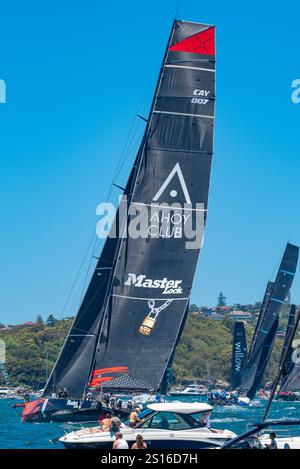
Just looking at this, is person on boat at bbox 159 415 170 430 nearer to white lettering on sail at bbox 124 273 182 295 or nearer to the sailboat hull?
the sailboat hull

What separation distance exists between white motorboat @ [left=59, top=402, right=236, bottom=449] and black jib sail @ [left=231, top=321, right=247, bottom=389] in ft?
A: 200

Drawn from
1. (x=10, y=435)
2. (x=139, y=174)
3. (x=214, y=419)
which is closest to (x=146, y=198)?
(x=139, y=174)

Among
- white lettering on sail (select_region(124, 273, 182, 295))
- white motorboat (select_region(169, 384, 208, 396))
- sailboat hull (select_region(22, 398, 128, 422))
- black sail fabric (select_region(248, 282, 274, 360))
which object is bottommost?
white motorboat (select_region(169, 384, 208, 396))

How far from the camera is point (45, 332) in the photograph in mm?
162250

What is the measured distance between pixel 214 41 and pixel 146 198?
7770 mm

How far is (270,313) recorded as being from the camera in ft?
251

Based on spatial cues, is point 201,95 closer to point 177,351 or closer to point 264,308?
point 264,308

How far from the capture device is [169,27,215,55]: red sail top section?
42125mm

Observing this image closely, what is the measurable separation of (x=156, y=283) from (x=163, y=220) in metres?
2.75

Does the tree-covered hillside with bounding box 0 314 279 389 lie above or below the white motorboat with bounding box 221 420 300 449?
below

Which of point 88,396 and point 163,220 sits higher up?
point 163,220

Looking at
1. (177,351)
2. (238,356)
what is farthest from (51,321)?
(238,356)

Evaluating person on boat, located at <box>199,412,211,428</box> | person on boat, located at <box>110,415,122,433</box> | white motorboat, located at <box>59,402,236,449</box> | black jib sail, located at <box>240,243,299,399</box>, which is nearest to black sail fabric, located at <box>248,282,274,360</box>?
black jib sail, located at <box>240,243,299,399</box>
